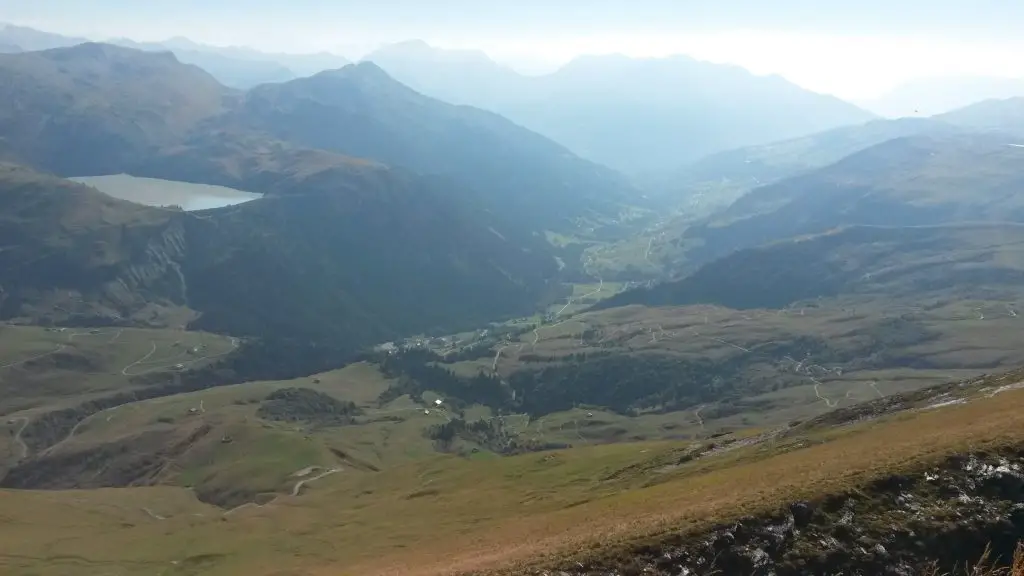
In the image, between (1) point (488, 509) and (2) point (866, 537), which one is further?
(1) point (488, 509)

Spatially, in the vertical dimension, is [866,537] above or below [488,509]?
above

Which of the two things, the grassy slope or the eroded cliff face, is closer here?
the eroded cliff face

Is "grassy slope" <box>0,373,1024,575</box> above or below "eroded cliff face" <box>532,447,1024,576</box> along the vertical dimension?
below

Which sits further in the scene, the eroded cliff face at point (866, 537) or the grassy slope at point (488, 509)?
the grassy slope at point (488, 509)

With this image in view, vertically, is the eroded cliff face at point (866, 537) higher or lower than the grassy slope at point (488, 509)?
higher
